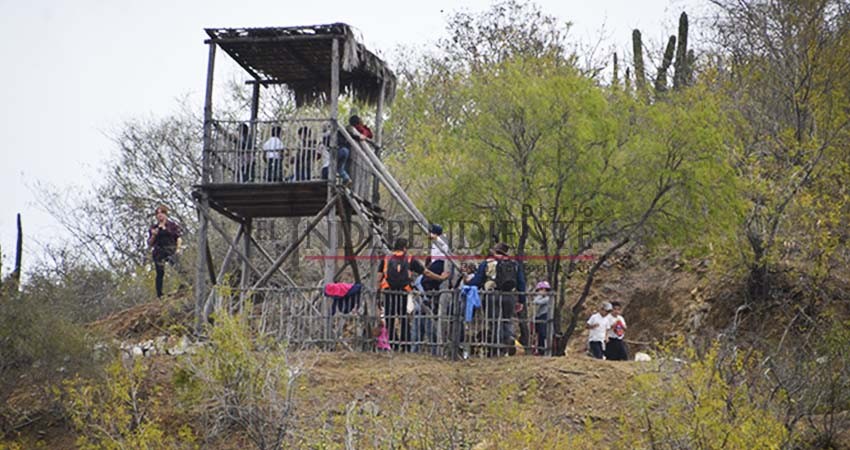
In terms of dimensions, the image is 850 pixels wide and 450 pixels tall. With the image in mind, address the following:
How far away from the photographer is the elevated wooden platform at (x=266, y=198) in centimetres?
1972

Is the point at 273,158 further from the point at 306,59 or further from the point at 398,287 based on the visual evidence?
the point at 398,287

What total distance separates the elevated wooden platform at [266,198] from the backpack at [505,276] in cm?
328

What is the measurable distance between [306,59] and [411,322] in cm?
504

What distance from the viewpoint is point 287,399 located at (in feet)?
50.2

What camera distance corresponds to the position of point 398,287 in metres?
18.1

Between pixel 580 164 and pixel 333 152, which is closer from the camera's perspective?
pixel 333 152

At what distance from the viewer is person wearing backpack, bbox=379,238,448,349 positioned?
18000mm

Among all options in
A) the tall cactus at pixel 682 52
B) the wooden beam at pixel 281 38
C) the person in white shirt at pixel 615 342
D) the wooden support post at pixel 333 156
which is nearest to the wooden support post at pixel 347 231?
the wooden support post at pixel 333 156

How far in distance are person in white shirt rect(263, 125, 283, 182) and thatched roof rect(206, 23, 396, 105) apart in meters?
1.46

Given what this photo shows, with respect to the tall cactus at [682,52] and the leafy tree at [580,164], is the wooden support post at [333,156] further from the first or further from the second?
the tall cactus at [682,52]

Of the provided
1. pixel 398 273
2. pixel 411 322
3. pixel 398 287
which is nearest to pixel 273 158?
pixel 398 273

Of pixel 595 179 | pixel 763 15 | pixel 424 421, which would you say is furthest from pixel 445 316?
pixel 763 15

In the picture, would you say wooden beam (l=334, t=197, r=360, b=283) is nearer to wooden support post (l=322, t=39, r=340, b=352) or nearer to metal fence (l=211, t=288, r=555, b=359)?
wooden support post (l=322, t=39, r=340, b=352)

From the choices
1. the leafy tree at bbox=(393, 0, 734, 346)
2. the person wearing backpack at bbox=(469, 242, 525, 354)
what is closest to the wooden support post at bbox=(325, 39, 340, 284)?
the leafy tree at bbox=(393, 0, 734, 346)
